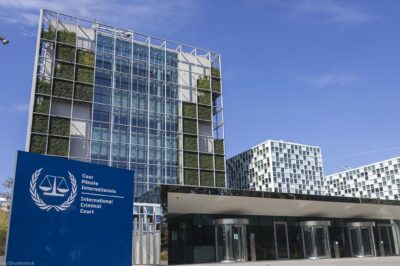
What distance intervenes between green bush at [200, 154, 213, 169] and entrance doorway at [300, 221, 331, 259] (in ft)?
125

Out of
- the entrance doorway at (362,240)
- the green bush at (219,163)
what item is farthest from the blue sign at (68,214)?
the green bush at (219,163)

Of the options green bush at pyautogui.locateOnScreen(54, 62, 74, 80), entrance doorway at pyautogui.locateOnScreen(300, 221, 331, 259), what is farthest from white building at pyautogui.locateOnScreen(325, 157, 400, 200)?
entrance doorway at pyautogui.locateOnScreen(300, 221, 331, 259)

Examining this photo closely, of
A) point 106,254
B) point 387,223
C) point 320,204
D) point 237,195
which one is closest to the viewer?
point 106,254

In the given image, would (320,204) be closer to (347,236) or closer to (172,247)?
(347,236)

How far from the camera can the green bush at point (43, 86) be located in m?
58.9

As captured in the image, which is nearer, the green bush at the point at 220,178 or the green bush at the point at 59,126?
the green bush at the point at 59,126

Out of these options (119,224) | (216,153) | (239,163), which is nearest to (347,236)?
(119,224)

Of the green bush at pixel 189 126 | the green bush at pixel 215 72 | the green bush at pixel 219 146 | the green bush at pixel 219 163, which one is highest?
the green bush at pixel 215 72

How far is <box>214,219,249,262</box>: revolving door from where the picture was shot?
26250 millimetres

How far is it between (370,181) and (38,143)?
104 meters

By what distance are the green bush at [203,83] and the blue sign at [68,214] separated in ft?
194

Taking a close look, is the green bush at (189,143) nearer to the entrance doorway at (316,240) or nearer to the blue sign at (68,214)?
the entrance doorway at (316,240)

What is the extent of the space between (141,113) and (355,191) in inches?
A: 3558

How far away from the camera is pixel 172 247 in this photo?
88.4 feet
